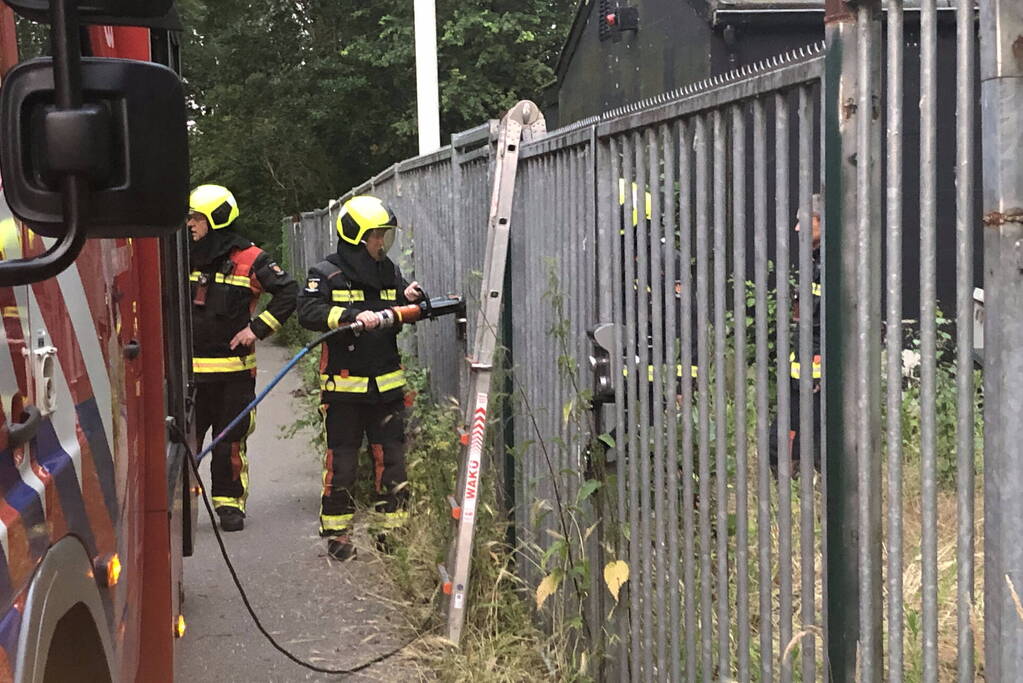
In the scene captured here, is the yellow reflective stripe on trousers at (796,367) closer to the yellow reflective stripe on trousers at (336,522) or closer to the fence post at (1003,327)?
the fence post at (1003,327)

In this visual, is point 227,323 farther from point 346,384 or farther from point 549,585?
point 549,585

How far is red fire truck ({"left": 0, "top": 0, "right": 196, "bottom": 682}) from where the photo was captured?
1564 millimetres

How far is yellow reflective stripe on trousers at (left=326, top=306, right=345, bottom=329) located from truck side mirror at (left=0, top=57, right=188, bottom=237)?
15.4 ft

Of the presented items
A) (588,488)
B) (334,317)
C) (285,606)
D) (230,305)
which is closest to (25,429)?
(588,488)

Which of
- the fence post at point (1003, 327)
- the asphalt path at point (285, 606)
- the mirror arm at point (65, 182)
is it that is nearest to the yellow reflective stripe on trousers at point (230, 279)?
the asphalt path at point (285, 606)

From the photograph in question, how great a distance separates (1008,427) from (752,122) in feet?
3.79

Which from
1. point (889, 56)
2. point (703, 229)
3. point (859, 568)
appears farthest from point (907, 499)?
point (889, 56)

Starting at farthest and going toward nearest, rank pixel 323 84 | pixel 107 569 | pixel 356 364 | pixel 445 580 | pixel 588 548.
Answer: pixel 323 84 < pixel 356 364 < pixel 445 580 < pixel 588 548 < pixel 107 569

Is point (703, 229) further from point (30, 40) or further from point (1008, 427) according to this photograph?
point (30, 40)

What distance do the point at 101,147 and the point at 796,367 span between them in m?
1.56

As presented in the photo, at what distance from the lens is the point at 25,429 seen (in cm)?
182

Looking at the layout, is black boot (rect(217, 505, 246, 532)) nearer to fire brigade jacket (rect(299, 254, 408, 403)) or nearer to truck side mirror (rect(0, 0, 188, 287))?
fire brigade jacket (rect(299, 254, 408, 403))

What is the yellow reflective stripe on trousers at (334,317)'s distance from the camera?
20.9 feet

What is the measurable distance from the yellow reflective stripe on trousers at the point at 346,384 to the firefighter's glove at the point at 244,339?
0.70 meters
